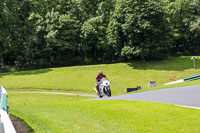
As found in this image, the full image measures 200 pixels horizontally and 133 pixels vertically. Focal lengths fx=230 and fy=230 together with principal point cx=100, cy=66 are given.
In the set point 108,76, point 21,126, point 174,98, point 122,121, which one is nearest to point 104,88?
point 174,98

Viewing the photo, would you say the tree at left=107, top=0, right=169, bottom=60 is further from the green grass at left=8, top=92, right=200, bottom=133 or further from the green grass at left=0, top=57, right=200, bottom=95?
the green grass at left=8, top=92, right=200, bottom=133

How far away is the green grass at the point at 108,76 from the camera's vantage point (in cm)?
3716

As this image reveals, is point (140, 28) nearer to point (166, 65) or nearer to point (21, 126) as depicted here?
point (166, 65)

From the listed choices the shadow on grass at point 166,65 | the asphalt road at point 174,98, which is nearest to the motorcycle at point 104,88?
the asphalt road at point 174,98

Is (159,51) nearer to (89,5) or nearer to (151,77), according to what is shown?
(151,77)

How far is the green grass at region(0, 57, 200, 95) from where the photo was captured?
3716 cm

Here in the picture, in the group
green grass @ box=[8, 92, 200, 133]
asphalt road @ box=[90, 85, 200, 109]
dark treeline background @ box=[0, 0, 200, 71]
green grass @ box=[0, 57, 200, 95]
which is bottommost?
green grass @ box=[0, 57, 200, 95]

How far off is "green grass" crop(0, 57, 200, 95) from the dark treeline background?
3.62 metres

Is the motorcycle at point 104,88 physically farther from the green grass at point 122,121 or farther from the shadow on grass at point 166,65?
the shadow on grass at point 166,65

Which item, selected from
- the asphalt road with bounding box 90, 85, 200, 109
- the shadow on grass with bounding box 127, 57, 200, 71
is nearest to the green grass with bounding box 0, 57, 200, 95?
the shadow on grass with bounding box 127, 57, 200, 71

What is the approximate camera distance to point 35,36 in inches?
2026

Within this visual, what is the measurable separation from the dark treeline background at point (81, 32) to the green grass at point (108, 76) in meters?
3.62

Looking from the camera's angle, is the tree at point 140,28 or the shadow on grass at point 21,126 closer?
the shadow on grass at point 21,126

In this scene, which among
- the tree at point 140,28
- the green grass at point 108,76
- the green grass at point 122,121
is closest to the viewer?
the green grass at point 122,121
